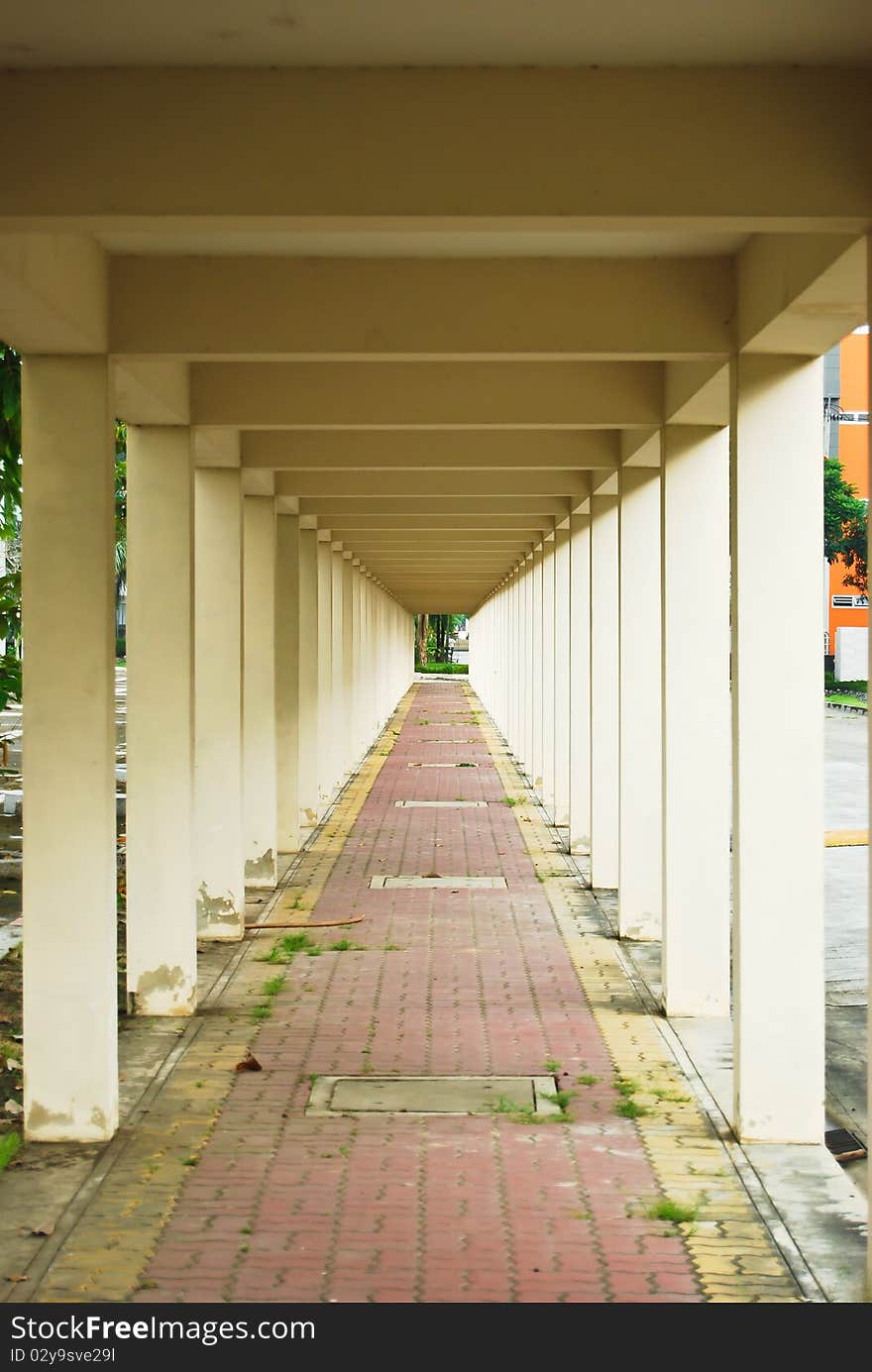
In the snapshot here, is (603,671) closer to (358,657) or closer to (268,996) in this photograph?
(268,996)

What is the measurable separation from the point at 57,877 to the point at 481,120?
385 cm

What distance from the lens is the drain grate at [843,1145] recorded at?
22.5ft

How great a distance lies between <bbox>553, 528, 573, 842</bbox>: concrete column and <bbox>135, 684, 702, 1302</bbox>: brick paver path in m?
5.64

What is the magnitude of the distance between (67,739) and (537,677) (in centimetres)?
1508

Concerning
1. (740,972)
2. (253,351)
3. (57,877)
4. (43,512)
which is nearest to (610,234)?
(253,351)

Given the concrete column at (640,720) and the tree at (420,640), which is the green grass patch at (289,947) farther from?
the tree at (420,640)

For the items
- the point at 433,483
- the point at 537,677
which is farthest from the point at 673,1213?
the point at 537,677

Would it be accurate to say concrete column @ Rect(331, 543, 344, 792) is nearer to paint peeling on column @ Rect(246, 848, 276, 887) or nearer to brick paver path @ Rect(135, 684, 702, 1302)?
paint peeling on column @ Rect(246, 848, 276, 887)

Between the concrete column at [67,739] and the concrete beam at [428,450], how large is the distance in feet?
12.0

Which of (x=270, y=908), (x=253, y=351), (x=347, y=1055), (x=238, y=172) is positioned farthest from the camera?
(x=270, y=908)

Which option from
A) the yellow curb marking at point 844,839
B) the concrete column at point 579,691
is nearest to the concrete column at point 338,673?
the concrete column at point 579,691

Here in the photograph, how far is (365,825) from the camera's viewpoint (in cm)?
1761

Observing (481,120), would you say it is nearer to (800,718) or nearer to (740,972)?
(800,718)
